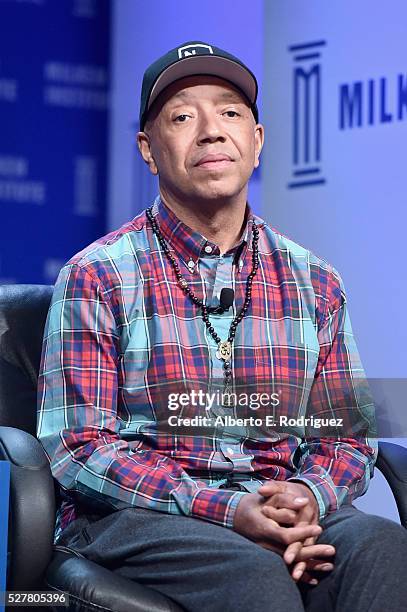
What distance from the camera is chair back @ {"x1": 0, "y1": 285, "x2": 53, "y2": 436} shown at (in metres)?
2.19

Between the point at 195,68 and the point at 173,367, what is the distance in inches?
24.3

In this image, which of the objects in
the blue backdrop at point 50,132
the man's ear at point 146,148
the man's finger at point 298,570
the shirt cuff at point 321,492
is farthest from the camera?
the blue backdrop at point 50,132

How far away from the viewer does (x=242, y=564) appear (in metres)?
1.65

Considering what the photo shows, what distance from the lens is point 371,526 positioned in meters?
1.75

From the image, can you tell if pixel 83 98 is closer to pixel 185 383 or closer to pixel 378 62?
pixel 378 62

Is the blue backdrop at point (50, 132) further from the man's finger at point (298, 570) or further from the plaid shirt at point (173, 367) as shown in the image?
the man's finger at point (298, 570)

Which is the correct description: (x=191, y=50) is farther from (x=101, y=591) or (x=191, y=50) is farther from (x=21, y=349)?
(x=101, y=591)

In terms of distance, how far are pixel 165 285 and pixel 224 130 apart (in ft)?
1.13

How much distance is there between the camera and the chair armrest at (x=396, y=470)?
79.1 inches

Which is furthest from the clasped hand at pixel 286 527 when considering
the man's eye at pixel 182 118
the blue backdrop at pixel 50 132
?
the blue backdrop at pixel 50 132

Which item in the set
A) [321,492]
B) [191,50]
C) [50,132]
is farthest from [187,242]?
[50,132]

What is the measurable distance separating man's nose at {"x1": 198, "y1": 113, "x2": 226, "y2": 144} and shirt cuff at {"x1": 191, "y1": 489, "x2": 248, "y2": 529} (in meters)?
0.72

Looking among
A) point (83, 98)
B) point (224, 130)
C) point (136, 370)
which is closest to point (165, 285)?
point (136, 370)

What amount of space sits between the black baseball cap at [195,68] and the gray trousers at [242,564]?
868mm
